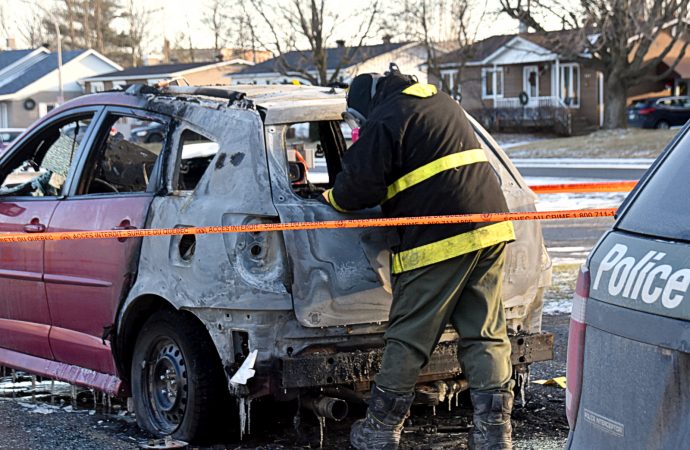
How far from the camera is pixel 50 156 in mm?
6355

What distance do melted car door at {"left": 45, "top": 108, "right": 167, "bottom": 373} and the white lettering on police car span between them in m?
3.16

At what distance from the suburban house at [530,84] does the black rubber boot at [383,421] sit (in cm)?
4519

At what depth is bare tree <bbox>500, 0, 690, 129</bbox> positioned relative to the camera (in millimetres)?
36344

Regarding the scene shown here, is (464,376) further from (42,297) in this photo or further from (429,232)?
(42,297)

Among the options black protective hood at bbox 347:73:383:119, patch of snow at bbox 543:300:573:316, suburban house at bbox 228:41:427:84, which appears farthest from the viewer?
suburban house at bbox 228:41:427:84

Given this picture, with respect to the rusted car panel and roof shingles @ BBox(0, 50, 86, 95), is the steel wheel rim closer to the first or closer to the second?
the rusted car panel

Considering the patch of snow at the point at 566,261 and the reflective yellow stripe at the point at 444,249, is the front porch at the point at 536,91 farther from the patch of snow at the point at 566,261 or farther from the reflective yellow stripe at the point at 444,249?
the reflective yellow stripe at the point at 444,249

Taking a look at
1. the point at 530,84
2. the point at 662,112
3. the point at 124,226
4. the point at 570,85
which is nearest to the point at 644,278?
the point at 124,226

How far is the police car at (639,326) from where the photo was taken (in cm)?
251

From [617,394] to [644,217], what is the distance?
1.53 feet

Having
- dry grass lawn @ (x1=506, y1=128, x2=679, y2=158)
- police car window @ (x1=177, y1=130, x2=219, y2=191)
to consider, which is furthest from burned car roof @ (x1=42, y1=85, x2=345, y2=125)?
dry grass lawn @ (x1=506, y1=128, x2=679, y2=158)

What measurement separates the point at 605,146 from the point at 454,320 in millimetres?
32027

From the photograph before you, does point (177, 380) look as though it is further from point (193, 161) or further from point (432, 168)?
point (432, 168)

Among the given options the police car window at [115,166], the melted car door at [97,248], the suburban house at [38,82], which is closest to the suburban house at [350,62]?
the suburban house at [38,82]
